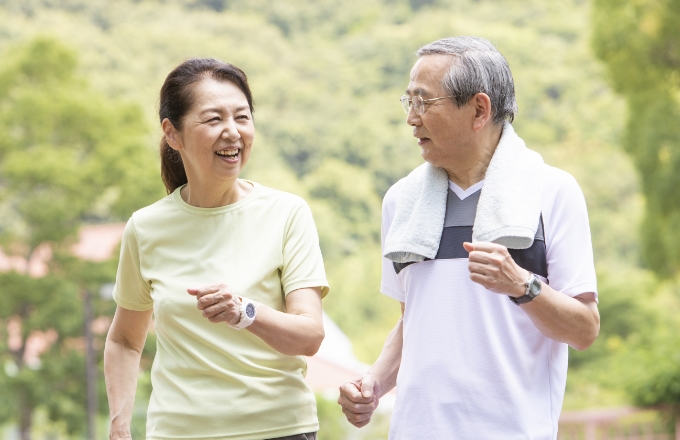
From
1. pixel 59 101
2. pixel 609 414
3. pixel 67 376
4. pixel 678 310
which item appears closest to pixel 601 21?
pixel 609 414

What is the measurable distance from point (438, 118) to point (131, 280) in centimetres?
86

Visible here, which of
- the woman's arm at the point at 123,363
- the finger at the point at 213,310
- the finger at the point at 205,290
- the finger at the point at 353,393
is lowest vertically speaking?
the woman's arm at the point at 123,363

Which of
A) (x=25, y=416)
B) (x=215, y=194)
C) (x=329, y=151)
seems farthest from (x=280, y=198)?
(x=329, y=151)

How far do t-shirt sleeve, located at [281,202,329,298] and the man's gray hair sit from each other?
48cm

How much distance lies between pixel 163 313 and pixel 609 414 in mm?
8164

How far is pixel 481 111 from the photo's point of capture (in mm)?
2027

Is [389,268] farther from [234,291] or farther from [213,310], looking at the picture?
[213,310]

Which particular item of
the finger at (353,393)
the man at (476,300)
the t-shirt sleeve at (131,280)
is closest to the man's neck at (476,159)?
the man at (476,300)

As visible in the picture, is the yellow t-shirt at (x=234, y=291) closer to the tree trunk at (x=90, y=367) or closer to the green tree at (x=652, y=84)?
the green tree at (x=652, y=84)

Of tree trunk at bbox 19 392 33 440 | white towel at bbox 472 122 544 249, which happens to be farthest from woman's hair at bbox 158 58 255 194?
tree trunk at bbox 19 392 33 440

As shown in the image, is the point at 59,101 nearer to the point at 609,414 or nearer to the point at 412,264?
the point at 609,414

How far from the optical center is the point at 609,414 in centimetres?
957

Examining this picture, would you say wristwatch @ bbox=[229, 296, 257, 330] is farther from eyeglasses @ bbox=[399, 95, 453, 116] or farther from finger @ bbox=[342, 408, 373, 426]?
eyeglasses @ bbox=[399, 95, 453, 116]

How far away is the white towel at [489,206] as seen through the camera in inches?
75.2
